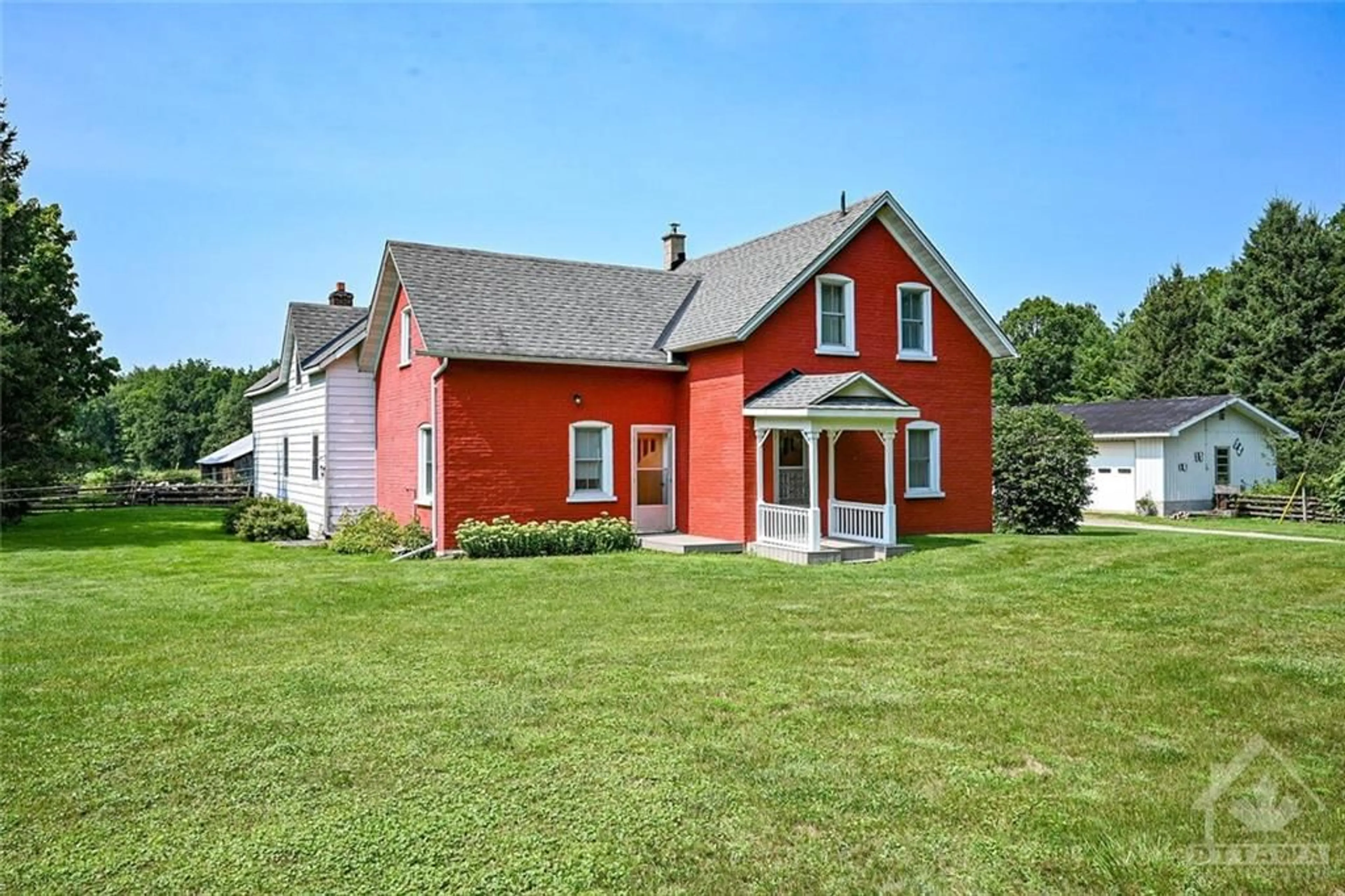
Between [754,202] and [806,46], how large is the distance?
12443mm

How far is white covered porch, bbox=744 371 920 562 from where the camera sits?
52.1ft

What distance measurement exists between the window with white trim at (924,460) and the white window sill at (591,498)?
6760 millimetres

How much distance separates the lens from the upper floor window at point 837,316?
1855 cm

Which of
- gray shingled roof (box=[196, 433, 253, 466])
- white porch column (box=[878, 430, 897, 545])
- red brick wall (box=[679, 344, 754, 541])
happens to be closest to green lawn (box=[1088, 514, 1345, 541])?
white porch column (box=[878, 430, 897, 545])

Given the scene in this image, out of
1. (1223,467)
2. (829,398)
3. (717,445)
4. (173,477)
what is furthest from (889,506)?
(173,477)

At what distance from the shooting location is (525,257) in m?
20.6

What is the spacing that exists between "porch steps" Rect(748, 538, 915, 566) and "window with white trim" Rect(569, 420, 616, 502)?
363cm

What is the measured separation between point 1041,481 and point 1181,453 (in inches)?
620

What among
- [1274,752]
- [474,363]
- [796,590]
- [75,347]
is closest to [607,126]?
[474,363]

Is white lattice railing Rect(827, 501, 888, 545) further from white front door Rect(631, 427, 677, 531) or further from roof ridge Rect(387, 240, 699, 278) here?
roof ridge Rect(387, 240, 699, 278)

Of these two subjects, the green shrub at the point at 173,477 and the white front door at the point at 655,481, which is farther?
the green shrub at the point at 173,477

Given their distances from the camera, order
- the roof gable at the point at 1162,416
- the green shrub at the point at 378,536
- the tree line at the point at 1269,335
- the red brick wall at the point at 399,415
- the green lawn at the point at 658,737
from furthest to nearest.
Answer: the tree line at the point at 1269,335 < the roof gable at the point at 1162,416 < the red brick wall at the point at 399,415 < the green shrub at the point at 378,536 < the green lawn at the point at 658,737

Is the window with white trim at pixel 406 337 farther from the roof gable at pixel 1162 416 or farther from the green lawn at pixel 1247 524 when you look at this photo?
the roof gable at pixel 1162 416

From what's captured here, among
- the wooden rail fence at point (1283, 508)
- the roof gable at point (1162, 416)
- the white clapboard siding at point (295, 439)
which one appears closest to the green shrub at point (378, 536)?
the white clapboard siding at point (295, 439)
